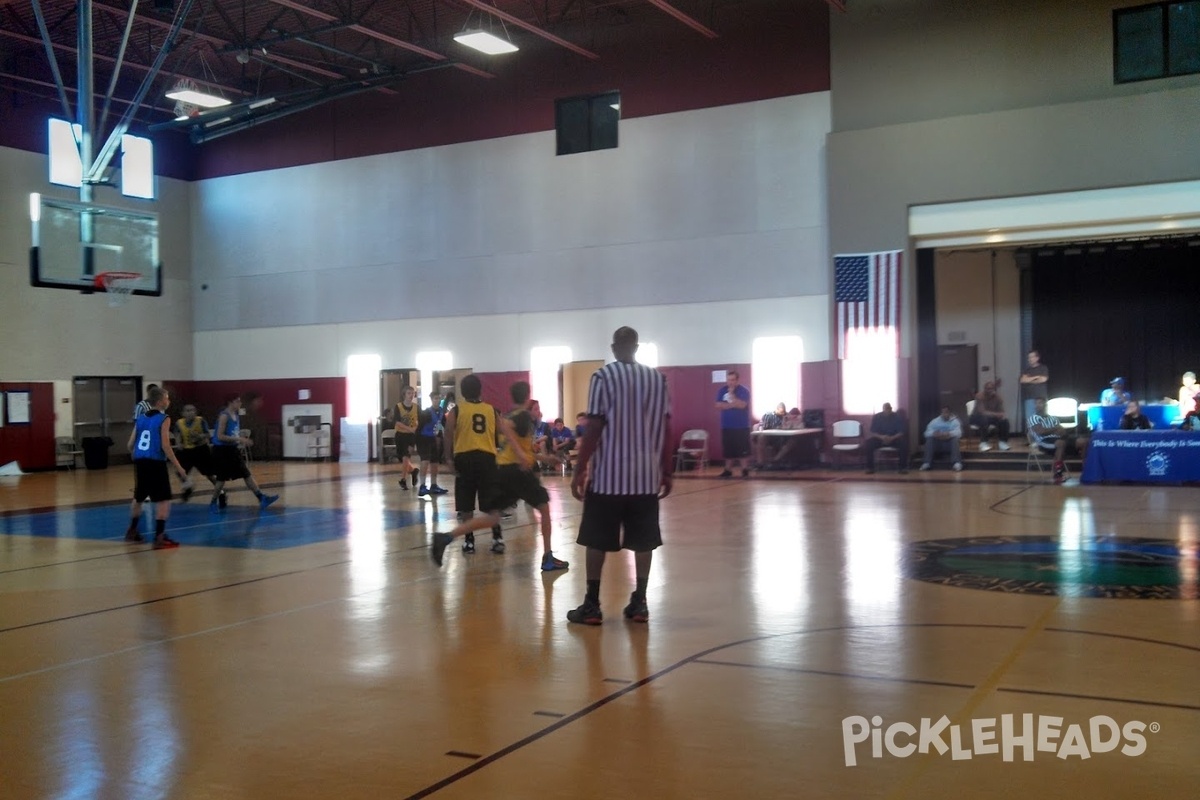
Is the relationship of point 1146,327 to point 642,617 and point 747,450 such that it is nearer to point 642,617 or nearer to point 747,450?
point 747,450

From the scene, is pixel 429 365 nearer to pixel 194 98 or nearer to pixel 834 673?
pixel 194 98

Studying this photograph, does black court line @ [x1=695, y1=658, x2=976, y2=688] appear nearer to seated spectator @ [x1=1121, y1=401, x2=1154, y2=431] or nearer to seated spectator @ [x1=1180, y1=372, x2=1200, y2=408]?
seated spectator @ [x1=1121, y1=401, x2=1154, y2=431]

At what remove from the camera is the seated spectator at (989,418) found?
22.1 metres

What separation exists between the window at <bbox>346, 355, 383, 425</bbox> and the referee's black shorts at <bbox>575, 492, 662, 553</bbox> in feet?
70.2

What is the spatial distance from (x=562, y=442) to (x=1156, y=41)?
1349 cm

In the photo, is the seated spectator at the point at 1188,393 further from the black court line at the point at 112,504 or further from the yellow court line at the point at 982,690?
the yellow court line at the point at 982,690

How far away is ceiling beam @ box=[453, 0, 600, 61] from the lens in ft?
66.2

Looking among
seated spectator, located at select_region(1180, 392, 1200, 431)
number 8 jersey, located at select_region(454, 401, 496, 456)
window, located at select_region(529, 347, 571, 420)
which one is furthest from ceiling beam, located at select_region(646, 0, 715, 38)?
number 8 jersey, located at select_region(454, 401, 496, 456)

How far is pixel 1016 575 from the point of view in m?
8.70

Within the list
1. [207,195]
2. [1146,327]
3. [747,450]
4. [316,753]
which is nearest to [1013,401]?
[1146,327]

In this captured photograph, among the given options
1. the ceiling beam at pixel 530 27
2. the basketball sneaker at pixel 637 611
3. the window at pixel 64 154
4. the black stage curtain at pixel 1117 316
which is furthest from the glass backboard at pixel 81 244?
the black stage curtain at pixel 1117 316

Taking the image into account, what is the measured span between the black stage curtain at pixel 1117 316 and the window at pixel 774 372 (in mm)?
8907

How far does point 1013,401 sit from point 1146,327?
11.9 feet

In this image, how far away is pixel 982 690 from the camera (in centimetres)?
531
